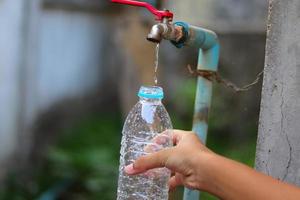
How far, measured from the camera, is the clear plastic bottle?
2309 millimetres

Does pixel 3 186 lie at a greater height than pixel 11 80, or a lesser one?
lesser

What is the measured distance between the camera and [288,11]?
2336 mm

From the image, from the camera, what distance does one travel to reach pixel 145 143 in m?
2.48

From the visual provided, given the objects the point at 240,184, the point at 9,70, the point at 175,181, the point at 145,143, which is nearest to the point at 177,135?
the point at 175,181

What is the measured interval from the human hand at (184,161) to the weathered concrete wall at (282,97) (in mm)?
468

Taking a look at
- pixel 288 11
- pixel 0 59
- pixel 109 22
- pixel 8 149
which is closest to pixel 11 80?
pixel 0 59

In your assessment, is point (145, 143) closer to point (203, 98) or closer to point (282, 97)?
point (203, 98)

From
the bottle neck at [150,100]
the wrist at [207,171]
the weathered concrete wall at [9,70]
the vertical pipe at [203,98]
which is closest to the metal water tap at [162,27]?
the bottle neck at [150,100]

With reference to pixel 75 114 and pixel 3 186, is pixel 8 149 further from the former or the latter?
pixel 75 114

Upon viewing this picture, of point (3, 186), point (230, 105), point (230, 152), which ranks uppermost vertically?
point (230, 105)

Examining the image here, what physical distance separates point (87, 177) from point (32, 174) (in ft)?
1.99

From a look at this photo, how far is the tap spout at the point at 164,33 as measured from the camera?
2139 millimetres

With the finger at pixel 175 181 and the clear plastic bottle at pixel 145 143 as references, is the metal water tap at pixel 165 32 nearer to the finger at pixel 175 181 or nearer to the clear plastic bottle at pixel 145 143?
the clear plastic bottle at pixel 145 143

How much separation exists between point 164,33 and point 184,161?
496 millimetres
